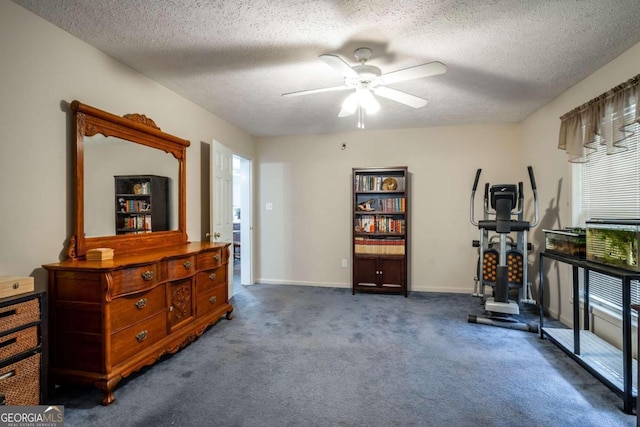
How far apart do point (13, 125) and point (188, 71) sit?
132 centimetres

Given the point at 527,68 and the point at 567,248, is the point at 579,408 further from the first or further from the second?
the point at 527,68

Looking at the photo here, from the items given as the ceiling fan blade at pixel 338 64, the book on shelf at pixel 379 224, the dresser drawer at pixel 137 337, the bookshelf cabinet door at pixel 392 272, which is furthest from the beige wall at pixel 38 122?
the bookshelf cabinet door at pixel 392 272

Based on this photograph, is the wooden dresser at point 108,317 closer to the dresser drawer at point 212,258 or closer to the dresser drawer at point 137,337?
the dresser drawer at point 137,337

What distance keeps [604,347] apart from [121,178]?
4.07m

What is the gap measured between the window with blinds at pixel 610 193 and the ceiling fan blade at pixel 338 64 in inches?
84.5

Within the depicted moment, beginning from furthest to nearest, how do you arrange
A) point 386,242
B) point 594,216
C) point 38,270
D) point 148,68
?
point 386,242 < point 594,216 < point 148,68 < point 38,270

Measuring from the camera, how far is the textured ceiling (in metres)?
1.90

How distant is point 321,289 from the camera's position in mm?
4746

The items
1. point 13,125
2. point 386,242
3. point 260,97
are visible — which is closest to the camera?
point 13,125

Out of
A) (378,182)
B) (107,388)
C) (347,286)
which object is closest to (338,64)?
(107,388)

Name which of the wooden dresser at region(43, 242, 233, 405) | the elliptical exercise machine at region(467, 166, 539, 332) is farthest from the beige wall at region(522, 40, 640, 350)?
the wooden dresser at region(43, 242, 233, 405)

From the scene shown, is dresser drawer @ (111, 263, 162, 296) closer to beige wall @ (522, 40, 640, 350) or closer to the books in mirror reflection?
the books in mirror reflection

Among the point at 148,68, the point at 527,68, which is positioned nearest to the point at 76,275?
the point at 148,68

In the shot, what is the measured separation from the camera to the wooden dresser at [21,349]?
1.55m
